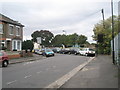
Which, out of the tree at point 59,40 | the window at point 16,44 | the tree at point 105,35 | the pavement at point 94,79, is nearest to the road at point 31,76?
the pavement at point 94,79

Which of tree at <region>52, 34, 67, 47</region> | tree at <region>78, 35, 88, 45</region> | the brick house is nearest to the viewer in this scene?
the brick house

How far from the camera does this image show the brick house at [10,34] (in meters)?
32.3

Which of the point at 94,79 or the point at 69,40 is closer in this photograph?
the point at 94,79

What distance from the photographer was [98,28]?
141 ft

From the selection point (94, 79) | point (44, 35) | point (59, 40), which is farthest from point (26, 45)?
point (44, 35)

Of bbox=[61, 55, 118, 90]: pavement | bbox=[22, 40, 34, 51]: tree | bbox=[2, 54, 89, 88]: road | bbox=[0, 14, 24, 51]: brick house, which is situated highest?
bbox=[0, 14, 24, 51]: brick house

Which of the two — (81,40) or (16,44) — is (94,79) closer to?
(16,44)

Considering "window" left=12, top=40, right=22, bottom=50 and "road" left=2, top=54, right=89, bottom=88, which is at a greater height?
"window" left=12, top=40, right=22, bottom=50

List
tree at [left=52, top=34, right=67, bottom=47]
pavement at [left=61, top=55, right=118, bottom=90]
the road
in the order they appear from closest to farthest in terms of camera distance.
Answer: pavement at [left=61, top=55, right=118, bottom=90]
the road
tree at [left=52, top=34, right=67, bottom=47]

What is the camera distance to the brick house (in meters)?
32.3

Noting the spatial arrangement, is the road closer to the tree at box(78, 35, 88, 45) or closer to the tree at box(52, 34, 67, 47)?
the tree at box(78, 35, 88, 45)

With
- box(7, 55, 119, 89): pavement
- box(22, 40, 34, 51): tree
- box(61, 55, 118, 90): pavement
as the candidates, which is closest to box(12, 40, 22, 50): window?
box(22, 40, 34, 51): tree

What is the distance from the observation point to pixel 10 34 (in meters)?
34.2

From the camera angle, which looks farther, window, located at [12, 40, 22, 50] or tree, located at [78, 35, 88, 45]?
tree, located at [78, 35, 88, 45]
